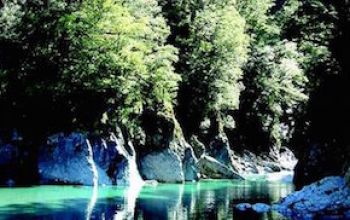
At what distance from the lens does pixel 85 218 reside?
1015 inches

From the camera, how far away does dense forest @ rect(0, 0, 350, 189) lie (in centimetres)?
3716

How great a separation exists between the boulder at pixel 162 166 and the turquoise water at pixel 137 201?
1.87 m

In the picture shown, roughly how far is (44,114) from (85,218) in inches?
694

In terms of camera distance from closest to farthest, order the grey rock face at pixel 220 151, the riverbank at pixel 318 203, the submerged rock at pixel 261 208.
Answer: the riverbank at pixel 318 203 → the submerged rock at pixel 261 208 → the grey rock face at pixel 220 151

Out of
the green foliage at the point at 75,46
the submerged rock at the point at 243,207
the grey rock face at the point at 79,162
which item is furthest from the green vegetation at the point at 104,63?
the submerged rock at the point at 243,207

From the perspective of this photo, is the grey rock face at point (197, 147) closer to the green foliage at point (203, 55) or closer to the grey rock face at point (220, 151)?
the green foliage at point (203, 55)

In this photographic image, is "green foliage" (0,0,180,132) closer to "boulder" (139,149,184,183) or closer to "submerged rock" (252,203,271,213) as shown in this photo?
"boulder" (139,149,184,183)

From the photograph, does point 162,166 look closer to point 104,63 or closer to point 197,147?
point 197,147

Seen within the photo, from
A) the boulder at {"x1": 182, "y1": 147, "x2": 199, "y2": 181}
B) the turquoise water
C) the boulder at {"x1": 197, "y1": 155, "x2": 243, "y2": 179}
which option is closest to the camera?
the turquoise water

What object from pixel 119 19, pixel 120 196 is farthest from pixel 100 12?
pixel 120 196

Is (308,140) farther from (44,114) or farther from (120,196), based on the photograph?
(44,114)

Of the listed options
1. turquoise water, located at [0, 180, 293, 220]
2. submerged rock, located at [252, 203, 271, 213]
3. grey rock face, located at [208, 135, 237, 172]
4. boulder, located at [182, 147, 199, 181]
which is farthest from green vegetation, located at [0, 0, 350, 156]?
submerged rock, located at [252, 203, 271, 213]

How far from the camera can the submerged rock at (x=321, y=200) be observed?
28.1m

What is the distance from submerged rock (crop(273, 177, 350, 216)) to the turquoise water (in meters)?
1.67
